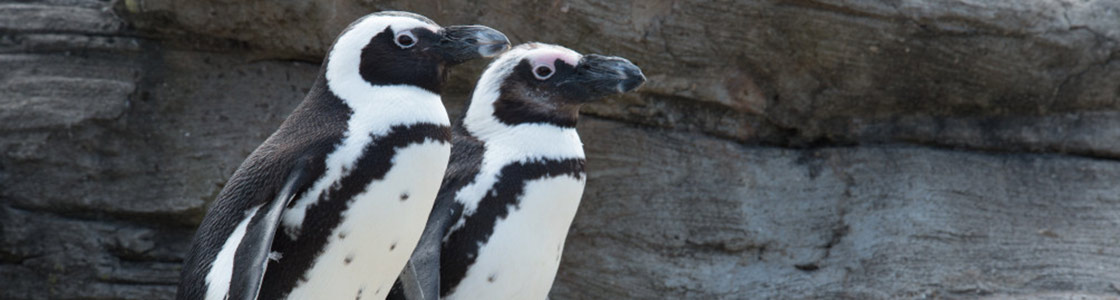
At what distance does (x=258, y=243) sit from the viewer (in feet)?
9.30

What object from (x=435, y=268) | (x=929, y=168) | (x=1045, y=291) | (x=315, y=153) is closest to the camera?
(x=315, y=153)

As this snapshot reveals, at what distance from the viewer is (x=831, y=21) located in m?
4.62

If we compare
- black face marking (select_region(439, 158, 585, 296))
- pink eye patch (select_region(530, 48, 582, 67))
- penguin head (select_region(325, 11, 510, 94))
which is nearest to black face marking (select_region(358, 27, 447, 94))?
penguin head (select_region(325, 11, 510, 94))

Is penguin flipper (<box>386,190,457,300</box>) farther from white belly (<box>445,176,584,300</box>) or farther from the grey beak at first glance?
the grey beak

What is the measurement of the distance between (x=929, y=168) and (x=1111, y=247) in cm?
69

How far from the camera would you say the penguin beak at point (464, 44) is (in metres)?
3.28

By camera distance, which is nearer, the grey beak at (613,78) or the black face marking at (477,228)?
the black face marking at (477,228)

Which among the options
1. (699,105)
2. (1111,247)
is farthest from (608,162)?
(1111,247)

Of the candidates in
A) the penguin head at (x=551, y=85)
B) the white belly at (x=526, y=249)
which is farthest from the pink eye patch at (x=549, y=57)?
the white belly at (x=526, y=249)

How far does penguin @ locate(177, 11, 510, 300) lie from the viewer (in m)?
2.98

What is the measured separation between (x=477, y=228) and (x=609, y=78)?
608mm

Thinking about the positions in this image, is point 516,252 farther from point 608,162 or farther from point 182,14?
point 182,14

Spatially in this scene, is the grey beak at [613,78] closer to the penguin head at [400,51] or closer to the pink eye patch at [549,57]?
the pink eye patch at [549,57]

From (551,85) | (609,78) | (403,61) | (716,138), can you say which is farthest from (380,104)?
(716,138)
